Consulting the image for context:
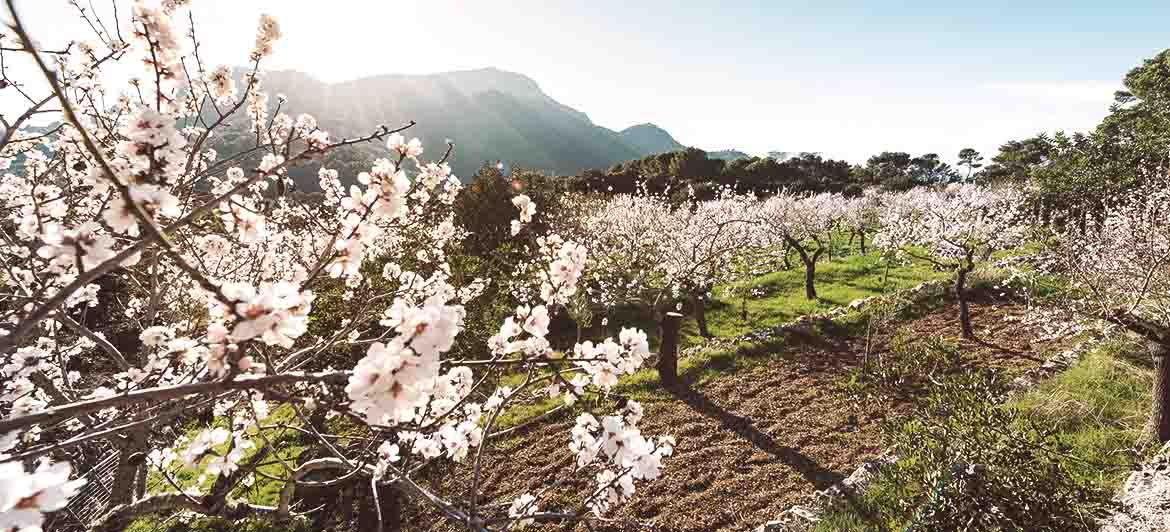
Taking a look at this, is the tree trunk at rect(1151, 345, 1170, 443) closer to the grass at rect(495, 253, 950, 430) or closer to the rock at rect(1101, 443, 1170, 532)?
the rock at rect(1101, 443, 1170, 532)

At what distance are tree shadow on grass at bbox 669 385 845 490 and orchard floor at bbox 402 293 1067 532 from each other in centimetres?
2

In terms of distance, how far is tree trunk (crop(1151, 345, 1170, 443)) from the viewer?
5.55m

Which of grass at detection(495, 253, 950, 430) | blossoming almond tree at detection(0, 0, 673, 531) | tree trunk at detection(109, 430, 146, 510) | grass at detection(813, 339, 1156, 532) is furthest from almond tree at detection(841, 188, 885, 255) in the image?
tree trunk at detection(109, 430, 146, 510)

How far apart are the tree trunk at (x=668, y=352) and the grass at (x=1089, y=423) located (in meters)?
4.62

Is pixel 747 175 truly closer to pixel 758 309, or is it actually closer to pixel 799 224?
pixel 799 224

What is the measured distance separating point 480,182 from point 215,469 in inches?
840

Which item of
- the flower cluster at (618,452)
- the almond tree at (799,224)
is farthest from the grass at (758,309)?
the flower cluster at (618,452)

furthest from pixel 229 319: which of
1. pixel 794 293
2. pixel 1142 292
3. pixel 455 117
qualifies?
pixel 455 117

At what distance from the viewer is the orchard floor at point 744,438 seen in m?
6.41

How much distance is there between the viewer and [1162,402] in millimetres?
5625

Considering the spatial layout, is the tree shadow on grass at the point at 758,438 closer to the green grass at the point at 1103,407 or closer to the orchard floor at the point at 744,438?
the orchard floor at the point at 744,438

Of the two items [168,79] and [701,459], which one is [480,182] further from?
[168,79]

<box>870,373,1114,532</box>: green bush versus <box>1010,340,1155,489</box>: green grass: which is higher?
<box>870,373,1114,532</box>: green bush

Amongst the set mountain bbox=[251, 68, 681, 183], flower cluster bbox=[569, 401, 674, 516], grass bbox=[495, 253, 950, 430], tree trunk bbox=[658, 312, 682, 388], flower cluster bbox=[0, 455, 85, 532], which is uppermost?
mountain bbox=[251, 68, 681, 183]
